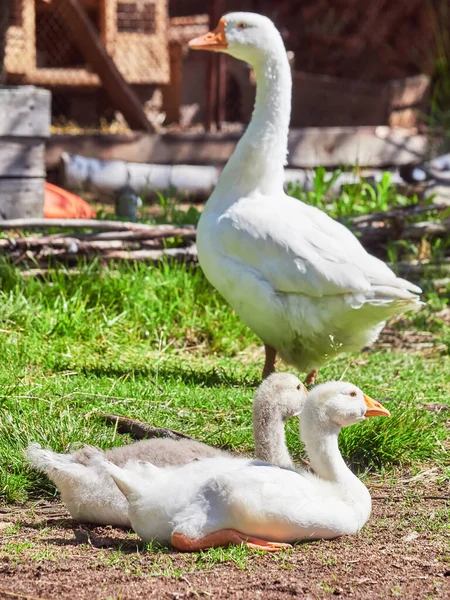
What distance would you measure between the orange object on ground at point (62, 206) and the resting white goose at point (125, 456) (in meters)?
4.58

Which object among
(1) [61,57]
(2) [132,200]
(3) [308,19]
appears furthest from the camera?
(3) [308,19]

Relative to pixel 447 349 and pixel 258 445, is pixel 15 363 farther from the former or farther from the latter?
pixel 447 349

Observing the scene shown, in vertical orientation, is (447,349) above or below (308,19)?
below

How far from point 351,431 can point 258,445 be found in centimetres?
75

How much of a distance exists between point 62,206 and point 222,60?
3.31 meters

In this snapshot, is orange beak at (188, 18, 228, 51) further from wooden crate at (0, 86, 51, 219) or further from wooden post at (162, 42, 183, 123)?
wooden post at (162, 42, 183, 123)

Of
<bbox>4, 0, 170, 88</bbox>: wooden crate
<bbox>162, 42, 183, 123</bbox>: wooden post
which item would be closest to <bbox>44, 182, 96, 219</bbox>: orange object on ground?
<bbox>4, 0, 170, 88</bbox>: wooden crate

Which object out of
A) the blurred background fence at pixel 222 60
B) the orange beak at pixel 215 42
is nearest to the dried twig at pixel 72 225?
the orange beak at pixel 215 42

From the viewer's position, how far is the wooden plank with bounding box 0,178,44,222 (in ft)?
24.5

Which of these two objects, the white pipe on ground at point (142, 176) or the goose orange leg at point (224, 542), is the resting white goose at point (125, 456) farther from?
the white pipe on ground at point (142, 176)

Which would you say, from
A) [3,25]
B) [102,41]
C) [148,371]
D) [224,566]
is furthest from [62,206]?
[224,566]

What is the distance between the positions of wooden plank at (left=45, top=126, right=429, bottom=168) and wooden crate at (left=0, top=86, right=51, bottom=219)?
82.9 inches

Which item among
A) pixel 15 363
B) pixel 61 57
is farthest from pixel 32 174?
pixel 61 57

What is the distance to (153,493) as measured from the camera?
127 inches
